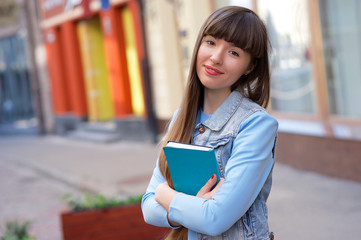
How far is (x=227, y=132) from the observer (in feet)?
6.14

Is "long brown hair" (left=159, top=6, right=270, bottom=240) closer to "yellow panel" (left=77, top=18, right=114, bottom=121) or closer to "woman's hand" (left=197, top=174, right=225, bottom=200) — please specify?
"woman's hand" (left=197, top=174, right=225, bottom=200)

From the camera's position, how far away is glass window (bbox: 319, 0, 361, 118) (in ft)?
21.8

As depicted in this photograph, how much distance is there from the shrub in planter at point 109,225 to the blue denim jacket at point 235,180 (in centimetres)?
223

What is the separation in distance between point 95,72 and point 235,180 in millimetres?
13491

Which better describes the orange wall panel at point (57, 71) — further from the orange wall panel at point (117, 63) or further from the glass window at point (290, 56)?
the glass window at point (290, 56)

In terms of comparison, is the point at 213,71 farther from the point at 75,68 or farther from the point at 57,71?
the point at 57,71

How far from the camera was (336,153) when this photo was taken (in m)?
6.05

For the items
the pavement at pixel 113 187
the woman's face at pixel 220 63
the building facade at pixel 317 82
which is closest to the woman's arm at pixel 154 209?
the woman's face at pixel 220 63

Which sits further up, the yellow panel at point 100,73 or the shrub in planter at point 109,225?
the yellow panel at point 100,73

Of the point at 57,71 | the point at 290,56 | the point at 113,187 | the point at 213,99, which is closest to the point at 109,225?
the point at 213,99

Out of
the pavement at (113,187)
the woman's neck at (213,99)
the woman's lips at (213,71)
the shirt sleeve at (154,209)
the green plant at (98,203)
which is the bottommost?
the pavement at (113,187)

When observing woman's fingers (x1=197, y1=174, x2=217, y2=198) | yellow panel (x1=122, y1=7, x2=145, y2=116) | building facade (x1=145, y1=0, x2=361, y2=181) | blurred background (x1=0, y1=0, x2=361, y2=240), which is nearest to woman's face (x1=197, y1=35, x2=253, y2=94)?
woman's fingers (x1=197, y1=174, x2=217, y2=198)

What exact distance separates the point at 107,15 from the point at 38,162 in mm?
3856

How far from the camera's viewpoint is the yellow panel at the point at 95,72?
1481cm
